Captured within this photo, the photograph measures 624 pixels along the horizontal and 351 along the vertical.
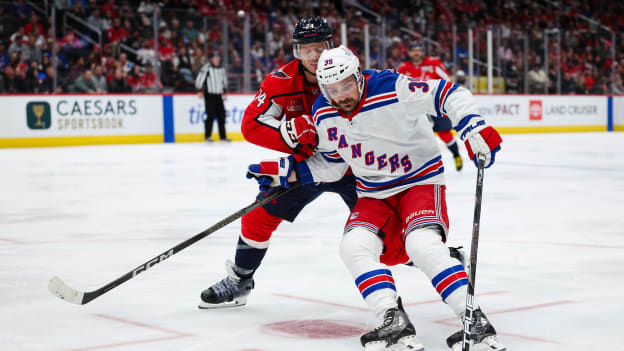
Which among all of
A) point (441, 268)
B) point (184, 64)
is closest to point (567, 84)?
point (184, 64)

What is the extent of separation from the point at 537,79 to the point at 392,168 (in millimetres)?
15163

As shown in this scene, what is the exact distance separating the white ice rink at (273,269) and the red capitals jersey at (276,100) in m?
0.65

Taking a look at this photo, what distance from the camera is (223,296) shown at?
122 inches

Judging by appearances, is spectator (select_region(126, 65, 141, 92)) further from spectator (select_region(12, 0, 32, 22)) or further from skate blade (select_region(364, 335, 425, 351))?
skate blade (select_region(364, 335, 425, 351))

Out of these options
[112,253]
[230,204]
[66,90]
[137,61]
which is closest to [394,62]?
[137,61]

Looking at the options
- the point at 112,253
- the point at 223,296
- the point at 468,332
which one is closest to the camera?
the point at 468,332

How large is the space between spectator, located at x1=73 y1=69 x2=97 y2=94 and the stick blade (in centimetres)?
1090

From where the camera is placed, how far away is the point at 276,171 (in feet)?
9.80

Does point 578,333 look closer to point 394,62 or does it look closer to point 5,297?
point 5,297

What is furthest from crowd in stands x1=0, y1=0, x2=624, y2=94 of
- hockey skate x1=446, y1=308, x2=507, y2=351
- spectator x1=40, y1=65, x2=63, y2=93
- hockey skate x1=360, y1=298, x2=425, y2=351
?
hockey skate x1=446, y1=308, x2=507, y2=351

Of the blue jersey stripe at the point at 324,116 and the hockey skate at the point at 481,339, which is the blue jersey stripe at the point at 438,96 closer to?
the blue jersey stripe at the point at 324,116

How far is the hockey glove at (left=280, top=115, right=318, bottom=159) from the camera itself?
293 cm

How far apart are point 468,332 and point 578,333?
0.46 m

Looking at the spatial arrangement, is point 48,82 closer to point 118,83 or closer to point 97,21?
point 118,83
